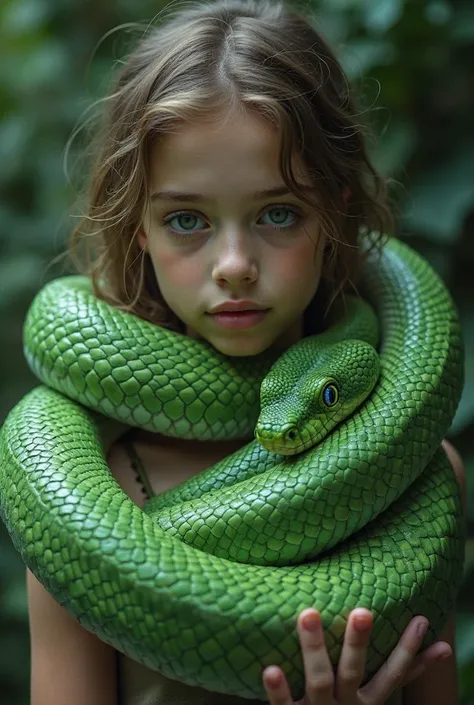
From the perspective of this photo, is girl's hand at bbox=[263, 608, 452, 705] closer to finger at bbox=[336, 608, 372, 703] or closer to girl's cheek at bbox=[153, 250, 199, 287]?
finger at bbox=[336, 608, 372, 703]

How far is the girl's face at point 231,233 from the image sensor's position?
142 cm

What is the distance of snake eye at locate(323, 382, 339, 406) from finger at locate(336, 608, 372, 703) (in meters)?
0.38

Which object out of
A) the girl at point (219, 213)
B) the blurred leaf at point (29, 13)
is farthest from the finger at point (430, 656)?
the blurred leaf at point (29, 13)

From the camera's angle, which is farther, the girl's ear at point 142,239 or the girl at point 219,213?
the girl's ear at point 142,239

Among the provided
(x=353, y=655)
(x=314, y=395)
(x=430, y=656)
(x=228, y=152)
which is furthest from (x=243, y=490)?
(x=228, y=152)

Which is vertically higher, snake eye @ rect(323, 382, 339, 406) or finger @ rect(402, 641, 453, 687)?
snake eye @ rect(323, 382, 339, 406)

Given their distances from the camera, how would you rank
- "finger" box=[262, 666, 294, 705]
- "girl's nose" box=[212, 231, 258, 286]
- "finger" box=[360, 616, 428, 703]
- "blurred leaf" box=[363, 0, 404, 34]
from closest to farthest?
1. "finger" box=[262, 666, 294, 705]
2. "finger" box=[360, 616, 428, 703]
3. "girl's nose" box=[212, 231, 258, 286]
4. "blurred leaf" box=[363, 0, 404, 34]

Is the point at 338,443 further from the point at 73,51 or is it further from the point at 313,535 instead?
the point at 73,51

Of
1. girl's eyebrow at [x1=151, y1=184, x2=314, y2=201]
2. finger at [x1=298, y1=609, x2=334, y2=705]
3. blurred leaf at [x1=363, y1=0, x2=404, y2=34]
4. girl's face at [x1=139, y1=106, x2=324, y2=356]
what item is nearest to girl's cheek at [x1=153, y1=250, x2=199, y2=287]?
girl's face at [x1=139, y1=106, x2=324, y2=356]

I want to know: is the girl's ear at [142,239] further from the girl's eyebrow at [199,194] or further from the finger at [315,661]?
the finger at [315,661]

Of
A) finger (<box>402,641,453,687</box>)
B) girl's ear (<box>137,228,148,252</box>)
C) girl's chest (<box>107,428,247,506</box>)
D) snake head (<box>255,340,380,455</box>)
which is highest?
girl's ear (<box>137,228,148,252</box>)

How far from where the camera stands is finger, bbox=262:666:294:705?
45.8 inches

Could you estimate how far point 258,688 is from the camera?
A: 1198mm

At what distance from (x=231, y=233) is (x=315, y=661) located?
2.44 ft
